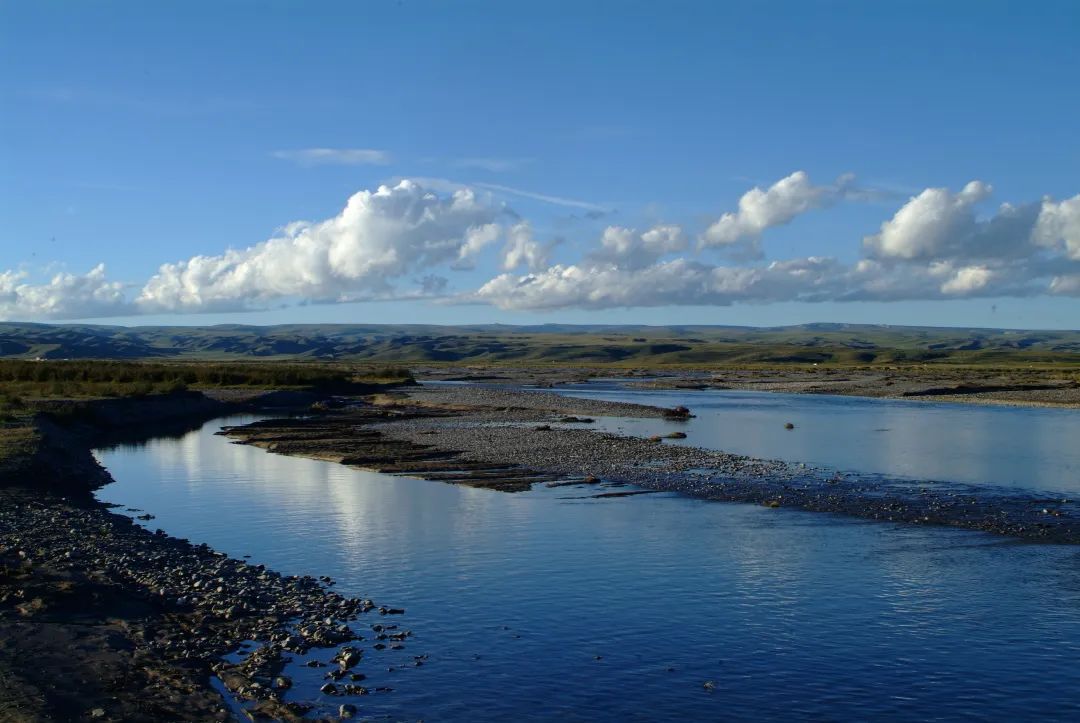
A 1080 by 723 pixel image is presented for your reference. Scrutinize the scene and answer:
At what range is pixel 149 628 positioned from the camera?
680 inches

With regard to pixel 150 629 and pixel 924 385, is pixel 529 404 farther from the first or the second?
pixel 150 629

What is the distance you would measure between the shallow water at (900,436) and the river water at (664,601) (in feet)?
17.0

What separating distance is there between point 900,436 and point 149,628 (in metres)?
46.8

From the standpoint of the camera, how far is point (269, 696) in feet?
47.6

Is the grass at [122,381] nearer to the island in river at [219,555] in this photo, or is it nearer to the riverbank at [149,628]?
the island in river at [219,555]

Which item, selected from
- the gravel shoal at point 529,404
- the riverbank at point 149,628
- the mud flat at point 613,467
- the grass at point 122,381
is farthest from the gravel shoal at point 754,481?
the grass at point 122,381

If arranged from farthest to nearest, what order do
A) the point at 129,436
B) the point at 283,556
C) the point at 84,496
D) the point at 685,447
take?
1. the point at 129,436
2. the point at 685,447
3. the point at 84,496
4. the point at 283,556

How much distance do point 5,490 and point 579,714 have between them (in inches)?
939

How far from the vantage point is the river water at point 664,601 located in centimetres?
1513

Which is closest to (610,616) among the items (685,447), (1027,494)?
(1027,494)

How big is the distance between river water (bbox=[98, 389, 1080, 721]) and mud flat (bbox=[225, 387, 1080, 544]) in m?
1.90

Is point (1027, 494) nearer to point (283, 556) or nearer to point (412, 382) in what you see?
point (283, 556)

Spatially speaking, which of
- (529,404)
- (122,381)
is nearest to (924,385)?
(529,404)

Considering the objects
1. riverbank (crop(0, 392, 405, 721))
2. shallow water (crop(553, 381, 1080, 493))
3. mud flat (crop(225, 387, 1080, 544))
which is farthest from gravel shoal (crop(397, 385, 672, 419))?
riverbank (crop(0, 392, 405, 721))
